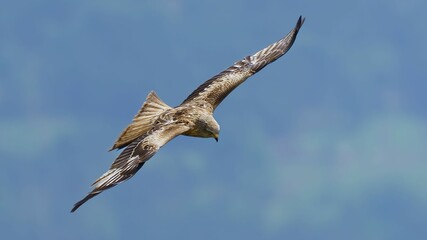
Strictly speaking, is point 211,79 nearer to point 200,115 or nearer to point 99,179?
point 200,115

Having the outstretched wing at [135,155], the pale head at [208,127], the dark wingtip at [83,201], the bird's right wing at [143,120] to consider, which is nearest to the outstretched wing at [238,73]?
the bird's right wing at [143,120]

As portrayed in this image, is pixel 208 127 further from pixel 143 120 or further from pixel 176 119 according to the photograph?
pixel 143 120

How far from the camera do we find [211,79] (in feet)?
97.6

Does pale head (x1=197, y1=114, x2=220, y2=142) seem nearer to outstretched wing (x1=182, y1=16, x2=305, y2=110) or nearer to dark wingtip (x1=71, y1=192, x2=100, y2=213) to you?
outstretched wing (x1=182, y1=16, x2=305, y2=110)

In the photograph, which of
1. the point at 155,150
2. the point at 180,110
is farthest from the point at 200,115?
the point at 155,150

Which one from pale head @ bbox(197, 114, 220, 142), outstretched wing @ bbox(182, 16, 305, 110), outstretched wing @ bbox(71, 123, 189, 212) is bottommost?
outstretched wing @ bbox(71, 123, 189, 212)

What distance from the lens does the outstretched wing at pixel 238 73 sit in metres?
→ 28.7

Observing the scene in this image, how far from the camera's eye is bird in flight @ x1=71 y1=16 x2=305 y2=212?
24.0 meters

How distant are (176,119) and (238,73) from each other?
12.7 ft

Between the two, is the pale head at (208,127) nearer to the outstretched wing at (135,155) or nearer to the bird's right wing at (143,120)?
the outstretched wing at (135,155)

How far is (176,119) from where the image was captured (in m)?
26.6

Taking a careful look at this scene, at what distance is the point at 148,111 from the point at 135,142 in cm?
209

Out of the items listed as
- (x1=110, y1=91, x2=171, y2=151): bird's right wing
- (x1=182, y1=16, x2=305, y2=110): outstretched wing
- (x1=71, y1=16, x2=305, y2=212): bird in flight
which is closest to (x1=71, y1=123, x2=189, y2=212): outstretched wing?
(x1=71, y1=16, x2=305, y2=212): bird in flight

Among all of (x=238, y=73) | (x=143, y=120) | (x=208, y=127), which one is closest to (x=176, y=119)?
(x=208, y=127)
